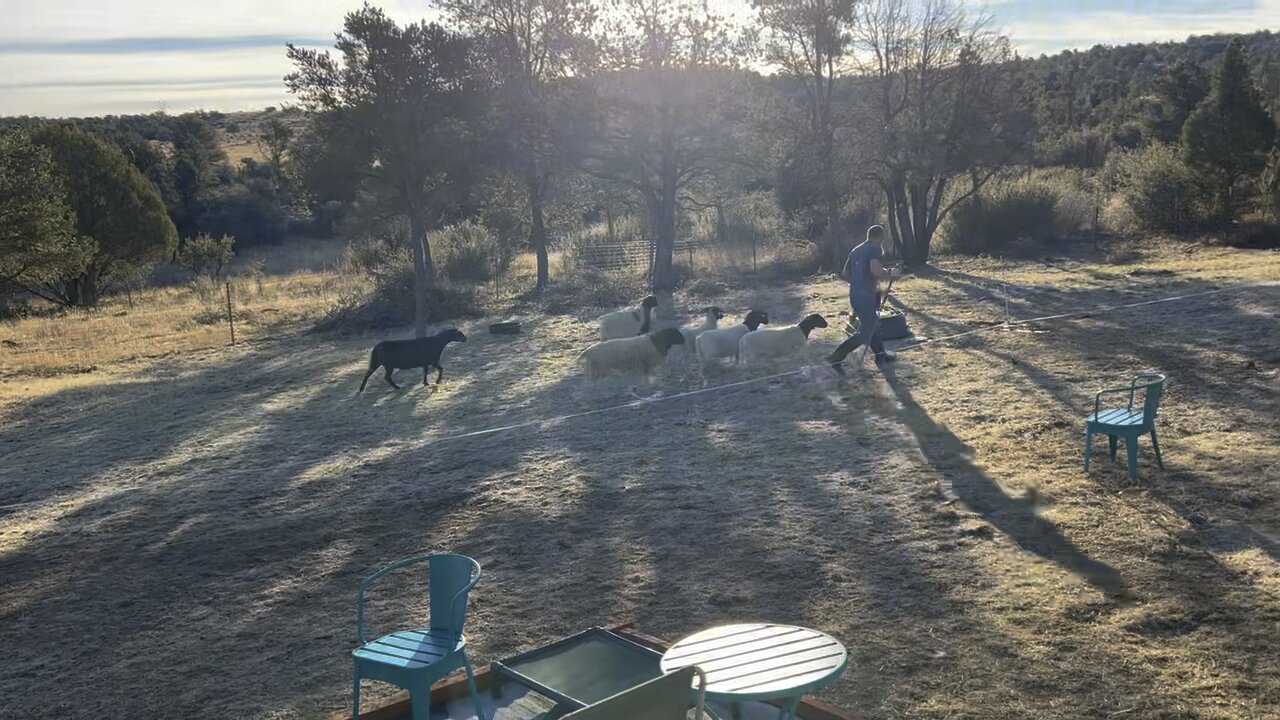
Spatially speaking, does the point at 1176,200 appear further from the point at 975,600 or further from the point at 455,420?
the point at 975,600

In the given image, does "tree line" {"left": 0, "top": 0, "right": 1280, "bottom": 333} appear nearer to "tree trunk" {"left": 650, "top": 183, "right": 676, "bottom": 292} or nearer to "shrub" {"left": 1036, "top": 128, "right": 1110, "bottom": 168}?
"tree trunk" {"left": 650, "top": 183, "right": 676, "bottom": 292}

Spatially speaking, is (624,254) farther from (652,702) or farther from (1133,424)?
(652,702)

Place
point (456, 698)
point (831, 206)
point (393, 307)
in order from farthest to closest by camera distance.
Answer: point (831, 206) → point (393, 307) → point (456, 698)

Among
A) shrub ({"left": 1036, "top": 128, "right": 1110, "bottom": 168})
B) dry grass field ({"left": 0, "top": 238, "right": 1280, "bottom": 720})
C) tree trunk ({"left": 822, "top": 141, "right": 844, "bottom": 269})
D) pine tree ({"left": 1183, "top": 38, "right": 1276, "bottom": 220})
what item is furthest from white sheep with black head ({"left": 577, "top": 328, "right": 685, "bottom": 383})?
shrub ({"left": 1036, "top": 128, "right": 1110, "bottom": 168})

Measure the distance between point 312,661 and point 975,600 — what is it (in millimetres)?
3806

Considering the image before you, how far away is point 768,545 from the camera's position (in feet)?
23.4

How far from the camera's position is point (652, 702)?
2812 millimetres

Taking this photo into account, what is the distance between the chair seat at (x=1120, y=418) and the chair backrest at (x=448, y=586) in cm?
539

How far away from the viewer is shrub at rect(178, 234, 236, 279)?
43344 millimetres

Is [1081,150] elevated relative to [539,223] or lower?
elevated

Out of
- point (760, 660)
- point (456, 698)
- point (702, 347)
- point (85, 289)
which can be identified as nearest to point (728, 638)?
point (760, 660)

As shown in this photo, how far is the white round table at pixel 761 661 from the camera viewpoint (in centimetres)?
354

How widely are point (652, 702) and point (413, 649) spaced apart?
1.95m

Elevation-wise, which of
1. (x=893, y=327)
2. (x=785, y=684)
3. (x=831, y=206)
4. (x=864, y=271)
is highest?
(x=831, y=206)
